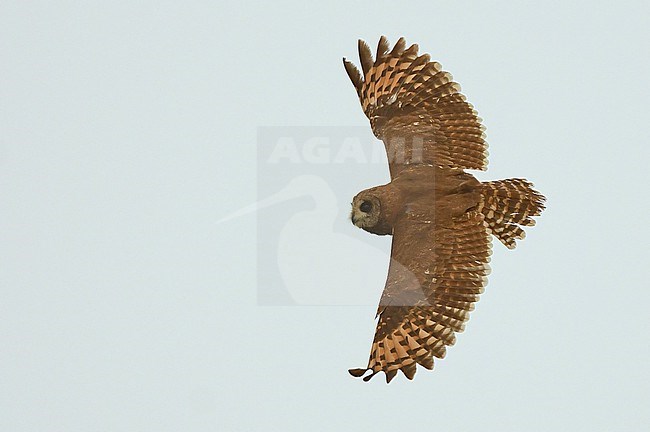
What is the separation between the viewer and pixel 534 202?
6684mm

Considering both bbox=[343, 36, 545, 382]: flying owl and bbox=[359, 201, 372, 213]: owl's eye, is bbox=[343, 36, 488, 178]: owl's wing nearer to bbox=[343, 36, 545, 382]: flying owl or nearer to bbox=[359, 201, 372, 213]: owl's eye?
bbox=[343, 36, 545, 382]: flying owl

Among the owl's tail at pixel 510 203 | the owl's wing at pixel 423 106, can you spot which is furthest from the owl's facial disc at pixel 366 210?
the owl's tail at pixel 510 203

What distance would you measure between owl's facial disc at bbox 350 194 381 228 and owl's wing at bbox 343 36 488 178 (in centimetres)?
48

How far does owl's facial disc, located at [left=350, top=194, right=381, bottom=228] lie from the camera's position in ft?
21.6

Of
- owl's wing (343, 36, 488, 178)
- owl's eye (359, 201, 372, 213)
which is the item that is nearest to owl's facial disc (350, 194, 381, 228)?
owl's eye (359, 201, 372, 213)

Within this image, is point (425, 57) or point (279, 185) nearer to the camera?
point (425, 57)

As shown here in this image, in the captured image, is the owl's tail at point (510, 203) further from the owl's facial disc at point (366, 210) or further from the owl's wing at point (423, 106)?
the owl's facial disc at point (366, 210)

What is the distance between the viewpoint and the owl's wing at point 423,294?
641cm

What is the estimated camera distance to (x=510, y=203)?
668cm

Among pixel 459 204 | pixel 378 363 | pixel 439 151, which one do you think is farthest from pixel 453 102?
pixel 378 363

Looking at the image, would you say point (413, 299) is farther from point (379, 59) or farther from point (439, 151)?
point (379, 59)

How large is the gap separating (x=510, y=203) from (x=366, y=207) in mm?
945

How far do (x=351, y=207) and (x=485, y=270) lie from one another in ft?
3.15

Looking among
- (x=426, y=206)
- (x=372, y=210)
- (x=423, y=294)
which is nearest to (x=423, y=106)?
(x=426, y=206)
